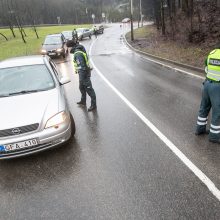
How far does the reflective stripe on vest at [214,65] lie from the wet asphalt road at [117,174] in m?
1.28

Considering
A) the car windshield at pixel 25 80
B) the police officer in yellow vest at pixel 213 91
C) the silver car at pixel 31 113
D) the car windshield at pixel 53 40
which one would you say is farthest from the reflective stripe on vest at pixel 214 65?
the car windshield at pixel 53 40

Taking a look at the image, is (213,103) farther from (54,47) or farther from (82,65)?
(54,47)

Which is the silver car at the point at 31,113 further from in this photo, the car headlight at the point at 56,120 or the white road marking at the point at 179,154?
the white road marking at the point at 179,154

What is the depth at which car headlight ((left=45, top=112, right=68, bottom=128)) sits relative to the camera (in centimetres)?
536

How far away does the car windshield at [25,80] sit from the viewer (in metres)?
6.48

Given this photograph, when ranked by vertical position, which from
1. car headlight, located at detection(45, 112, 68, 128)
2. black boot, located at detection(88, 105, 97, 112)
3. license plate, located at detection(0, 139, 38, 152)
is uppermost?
car headlight, located at detection(45, 112, 68, 128)

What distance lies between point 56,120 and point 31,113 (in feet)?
1.54

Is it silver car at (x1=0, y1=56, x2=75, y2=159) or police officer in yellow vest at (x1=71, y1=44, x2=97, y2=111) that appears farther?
police officer in yellow vest at (x1=71, y1=44, x2=97, y2=111)

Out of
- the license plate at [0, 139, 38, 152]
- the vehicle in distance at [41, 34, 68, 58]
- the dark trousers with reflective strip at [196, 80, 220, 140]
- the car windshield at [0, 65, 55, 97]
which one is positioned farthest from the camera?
the vehicle in distance at [41, 34, 68, 58]

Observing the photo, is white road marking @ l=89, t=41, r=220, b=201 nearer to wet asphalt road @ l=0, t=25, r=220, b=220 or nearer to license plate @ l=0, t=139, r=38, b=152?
wet asphalt road @ l=0, t=25, r=220, b=220

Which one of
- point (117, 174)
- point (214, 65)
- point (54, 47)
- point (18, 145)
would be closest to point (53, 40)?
point (54, 47)

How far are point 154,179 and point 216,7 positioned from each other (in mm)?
18409

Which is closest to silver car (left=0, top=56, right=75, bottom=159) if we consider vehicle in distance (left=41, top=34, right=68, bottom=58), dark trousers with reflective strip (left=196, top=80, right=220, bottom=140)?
dark trousers with reflective strip (left=196, top=80, right=220, bottom=140)

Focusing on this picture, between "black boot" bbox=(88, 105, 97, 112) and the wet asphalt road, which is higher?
"black boot" bbox=(88, 105, 97, 112)
